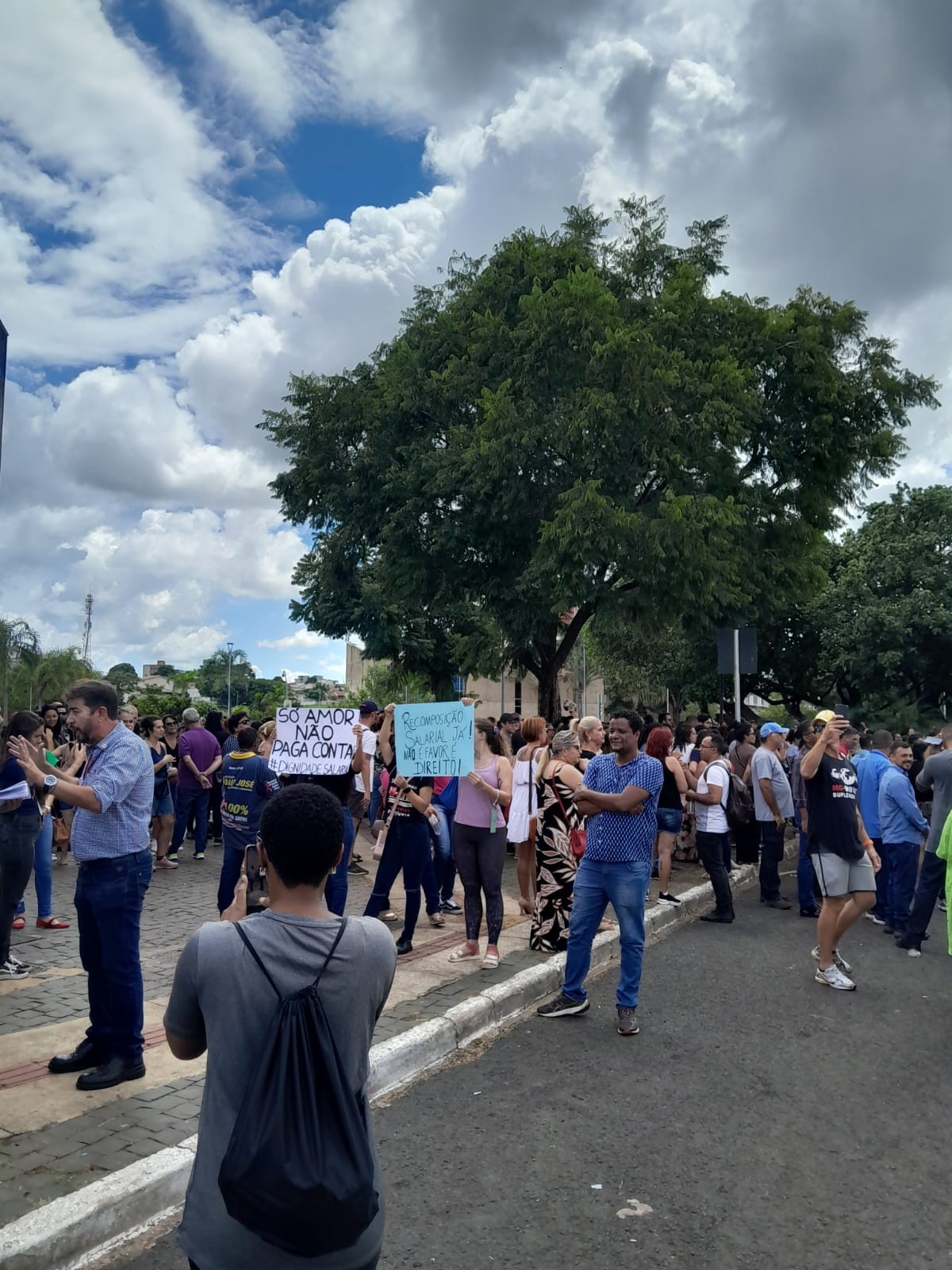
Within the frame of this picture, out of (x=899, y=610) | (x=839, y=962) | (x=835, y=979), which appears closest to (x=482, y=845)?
(x=835, y=979)

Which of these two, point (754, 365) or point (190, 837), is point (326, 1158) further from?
point (754, 365)

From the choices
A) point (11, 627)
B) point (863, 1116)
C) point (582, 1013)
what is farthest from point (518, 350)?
point (11, 627)

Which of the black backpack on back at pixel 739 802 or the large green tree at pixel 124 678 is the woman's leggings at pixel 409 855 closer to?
the black backpack on back at pixel 739 802

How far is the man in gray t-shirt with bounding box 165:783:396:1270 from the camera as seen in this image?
2.14 m

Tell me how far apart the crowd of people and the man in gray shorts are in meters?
0.02

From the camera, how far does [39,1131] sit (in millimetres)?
4375

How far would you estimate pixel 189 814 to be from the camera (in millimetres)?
12961

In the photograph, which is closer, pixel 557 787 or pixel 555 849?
pixel 557 787

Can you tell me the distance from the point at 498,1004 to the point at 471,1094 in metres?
1.26

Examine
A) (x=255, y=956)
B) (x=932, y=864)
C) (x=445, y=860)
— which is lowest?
(x=445, y=860)

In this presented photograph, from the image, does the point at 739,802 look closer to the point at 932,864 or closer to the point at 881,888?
the point at 881,888

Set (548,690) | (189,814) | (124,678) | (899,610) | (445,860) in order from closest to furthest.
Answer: (445,860) → (189,814) → (548,690) → (899,610) → (124,678)

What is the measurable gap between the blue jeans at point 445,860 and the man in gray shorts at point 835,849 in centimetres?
320

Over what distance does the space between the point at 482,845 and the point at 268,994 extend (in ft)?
17.2
